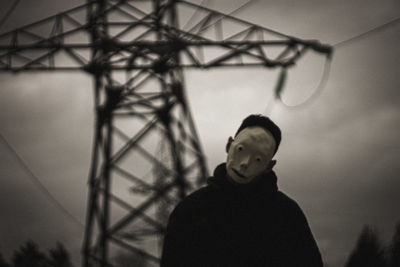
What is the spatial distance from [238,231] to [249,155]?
15.2 inches

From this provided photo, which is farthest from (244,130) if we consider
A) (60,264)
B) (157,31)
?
(157,31)

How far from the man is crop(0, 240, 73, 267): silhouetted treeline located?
0.65 meters

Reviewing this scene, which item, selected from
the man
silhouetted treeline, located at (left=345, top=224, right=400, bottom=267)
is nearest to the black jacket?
the man

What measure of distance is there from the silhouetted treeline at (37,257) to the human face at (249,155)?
1091 mm

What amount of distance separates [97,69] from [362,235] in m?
4.31

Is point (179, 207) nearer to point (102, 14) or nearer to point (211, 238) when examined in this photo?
point (211, 238)

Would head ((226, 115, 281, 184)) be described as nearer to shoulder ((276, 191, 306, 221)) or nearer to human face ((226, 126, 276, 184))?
human face ((226, 126, 276, 184))

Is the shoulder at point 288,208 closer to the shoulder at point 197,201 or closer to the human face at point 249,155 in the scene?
the human face at point 249,155

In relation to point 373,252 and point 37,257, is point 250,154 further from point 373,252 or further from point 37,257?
point 37,257

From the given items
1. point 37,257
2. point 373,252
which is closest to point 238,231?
point 373,252

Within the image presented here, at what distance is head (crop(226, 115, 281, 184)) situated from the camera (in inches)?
69.2

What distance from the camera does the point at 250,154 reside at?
178 centimetres

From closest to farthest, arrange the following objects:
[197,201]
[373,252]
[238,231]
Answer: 1. [373,252]
2. [238,231]
3. [197,201]

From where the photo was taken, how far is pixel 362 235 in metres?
1.36
